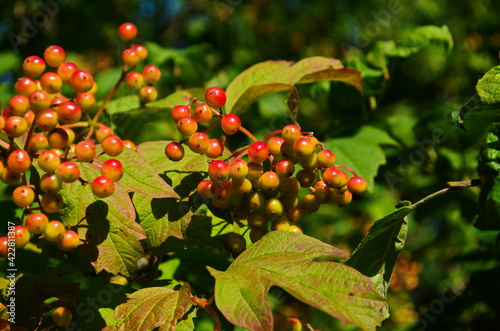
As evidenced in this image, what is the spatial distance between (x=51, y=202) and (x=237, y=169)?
1.19 ft

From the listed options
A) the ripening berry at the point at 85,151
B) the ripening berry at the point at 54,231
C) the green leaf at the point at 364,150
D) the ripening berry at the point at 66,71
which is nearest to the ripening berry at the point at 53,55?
the ripening berry at the point at 66,71

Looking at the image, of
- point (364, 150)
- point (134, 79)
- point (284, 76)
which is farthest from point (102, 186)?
point (364, 150)

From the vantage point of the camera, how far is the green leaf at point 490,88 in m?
1.16

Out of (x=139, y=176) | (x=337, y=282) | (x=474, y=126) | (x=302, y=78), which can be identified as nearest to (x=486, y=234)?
(x=474, y=126)

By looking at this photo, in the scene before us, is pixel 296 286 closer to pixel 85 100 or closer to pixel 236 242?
pixel 236 242

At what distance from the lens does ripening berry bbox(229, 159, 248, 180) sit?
106 cm

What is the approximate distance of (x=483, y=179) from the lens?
1.10m

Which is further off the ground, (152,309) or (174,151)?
(174,151)

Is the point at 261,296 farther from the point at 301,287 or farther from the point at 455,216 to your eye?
the point at 455,216

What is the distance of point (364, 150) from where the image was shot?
1794 millimetres

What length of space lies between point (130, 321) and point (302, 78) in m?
0.79

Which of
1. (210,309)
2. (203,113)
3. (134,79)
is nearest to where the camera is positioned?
(210,309)

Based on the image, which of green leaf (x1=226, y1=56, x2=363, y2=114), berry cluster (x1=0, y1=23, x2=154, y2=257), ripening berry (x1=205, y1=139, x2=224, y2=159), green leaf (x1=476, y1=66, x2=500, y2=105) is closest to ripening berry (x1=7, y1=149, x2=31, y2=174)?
berry cluster (x1=0, y1=23, x2=154, y2=257)

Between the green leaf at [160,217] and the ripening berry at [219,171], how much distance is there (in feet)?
0.36
